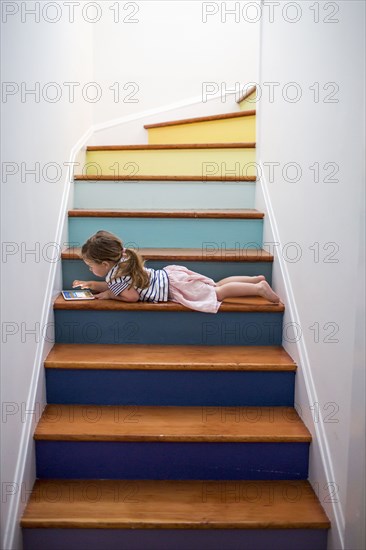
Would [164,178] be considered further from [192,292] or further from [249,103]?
[249,103]

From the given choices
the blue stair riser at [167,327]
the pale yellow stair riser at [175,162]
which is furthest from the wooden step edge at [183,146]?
the blue stair riser at [167,327]

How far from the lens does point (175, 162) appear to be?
343cm

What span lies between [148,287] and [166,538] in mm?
990

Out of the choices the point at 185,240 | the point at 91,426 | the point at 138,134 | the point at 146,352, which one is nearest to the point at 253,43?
the point at 138,134

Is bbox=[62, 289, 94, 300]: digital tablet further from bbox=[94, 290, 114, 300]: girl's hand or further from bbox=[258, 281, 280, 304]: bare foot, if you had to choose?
bbox=[258, 281, 280, 304]: bare foot

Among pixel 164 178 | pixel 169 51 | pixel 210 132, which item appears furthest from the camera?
pixel 169 51

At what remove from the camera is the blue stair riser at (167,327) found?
251 cm

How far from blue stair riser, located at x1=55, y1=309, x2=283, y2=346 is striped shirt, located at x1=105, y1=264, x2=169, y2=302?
0.08m

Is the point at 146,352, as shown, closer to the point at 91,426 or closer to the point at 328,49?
the point at 91,426

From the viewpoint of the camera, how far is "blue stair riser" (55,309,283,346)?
8.23 ft

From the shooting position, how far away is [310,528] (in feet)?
6.29

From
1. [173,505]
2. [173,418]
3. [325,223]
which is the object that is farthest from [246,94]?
[173,505]

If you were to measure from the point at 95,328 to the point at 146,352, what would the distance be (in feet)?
0.85

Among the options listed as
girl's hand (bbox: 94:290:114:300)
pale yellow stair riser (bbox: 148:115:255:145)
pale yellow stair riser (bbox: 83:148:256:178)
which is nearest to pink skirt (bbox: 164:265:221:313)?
girl's hand (bbox: 94:290:114:300)
